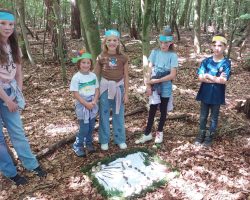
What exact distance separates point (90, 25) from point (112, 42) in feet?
4.27

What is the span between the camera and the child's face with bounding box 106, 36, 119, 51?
4113 millimetres

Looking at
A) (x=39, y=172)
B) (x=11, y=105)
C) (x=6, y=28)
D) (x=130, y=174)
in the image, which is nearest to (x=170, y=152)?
(x=130, y=174)

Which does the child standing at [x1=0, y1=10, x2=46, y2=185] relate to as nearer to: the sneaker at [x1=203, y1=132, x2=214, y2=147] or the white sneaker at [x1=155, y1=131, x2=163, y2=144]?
the white sneaker at [x1=155, y1=131, x2=163, y2=144]

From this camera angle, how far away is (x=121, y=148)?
475cm

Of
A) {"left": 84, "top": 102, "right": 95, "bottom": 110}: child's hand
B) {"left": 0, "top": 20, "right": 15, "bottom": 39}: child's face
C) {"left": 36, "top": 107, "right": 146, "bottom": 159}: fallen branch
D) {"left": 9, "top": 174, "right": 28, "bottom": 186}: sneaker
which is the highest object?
{"left": 0, "top": 20, "right": 15, "bottom": 39}: child's face

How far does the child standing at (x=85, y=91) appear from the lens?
4105 millimetres

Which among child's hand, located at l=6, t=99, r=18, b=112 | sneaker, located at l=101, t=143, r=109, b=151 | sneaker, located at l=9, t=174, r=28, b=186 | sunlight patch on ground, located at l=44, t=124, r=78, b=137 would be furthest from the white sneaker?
child's hand, located at l=6, t=99, r=18, b=112

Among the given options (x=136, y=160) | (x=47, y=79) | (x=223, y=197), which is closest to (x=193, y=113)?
(x=136, y=160)

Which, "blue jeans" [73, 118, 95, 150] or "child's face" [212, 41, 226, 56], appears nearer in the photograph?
"child's face" [212, 41, 226, 56]

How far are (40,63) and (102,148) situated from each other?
750 cm

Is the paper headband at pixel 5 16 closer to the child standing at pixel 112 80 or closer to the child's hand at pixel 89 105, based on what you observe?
the child standing at pixel 112 80

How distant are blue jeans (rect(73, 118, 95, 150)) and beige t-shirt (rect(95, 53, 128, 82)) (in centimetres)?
72

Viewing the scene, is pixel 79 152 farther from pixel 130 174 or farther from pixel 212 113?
pixel 212 113

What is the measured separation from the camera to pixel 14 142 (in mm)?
3881
